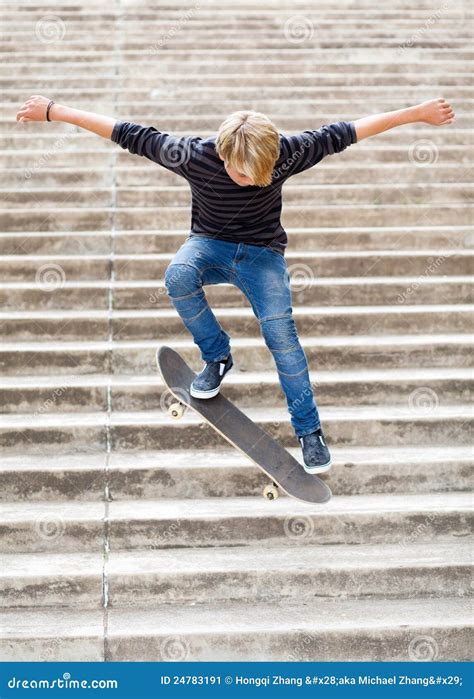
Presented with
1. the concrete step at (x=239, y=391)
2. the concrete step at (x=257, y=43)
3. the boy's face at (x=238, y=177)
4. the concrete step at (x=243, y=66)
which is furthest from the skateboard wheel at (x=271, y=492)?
the concrete step at (x=257, y=43)

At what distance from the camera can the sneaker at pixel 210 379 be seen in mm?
4152

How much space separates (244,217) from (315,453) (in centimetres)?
110

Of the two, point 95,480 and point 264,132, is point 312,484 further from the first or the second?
point 264,132

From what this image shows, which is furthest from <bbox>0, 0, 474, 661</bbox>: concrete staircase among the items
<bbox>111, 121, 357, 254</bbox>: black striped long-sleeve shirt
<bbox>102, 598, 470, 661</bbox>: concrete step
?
<bbox>111, 121, 357, 254</bbox>: black striped long-sleeve shirt

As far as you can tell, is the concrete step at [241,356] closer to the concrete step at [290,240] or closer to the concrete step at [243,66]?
the concrete step at [290,240]

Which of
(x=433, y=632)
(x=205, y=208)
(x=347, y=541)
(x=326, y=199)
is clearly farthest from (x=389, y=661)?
(x=326, y=199)

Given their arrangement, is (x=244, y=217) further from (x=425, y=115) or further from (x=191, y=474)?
(x=191, y=474)

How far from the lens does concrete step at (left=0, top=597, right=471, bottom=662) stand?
3857 millimetres

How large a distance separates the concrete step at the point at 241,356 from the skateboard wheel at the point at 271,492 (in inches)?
41.1

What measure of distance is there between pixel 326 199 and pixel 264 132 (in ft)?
9.67

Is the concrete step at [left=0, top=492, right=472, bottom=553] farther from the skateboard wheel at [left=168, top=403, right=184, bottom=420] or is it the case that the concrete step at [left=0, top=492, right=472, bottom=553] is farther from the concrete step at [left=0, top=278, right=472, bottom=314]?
the concrete step at [left=0, top=278, right=472, bottom=314]

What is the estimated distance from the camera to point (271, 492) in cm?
417

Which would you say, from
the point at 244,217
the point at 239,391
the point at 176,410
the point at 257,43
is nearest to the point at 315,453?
the point at 176,410

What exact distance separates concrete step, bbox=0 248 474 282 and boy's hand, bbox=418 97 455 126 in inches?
77.3
